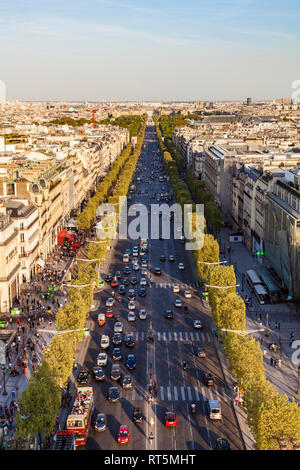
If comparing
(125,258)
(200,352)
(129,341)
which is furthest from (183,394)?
(125,258)

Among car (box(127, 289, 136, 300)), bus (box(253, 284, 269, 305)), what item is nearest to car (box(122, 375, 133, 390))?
car (box(127, 289, 136, 300))

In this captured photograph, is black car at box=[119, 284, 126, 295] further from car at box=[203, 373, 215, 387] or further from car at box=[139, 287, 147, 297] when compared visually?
car at box=[203, 373, 215, 387]

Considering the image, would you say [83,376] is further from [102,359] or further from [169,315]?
[169,315]

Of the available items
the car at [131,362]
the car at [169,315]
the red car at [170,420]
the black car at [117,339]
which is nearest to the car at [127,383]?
the car at [131,362]

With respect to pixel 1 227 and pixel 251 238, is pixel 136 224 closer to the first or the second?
pixel 251 238

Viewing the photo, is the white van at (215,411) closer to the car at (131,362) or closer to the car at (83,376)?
the car at (131,362)
